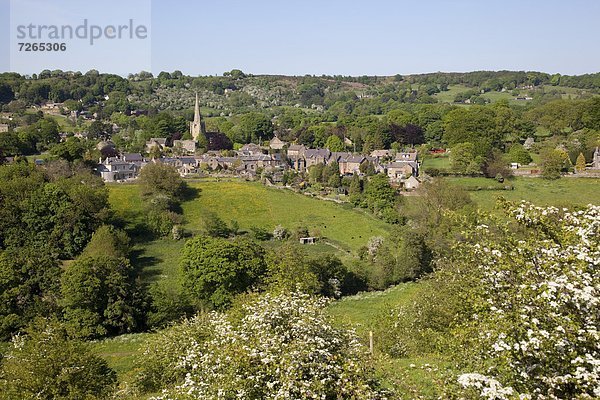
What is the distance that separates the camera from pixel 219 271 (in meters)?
32.7

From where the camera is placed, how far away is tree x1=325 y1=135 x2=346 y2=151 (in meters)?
91.9

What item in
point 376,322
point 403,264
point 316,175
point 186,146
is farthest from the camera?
point 186,146

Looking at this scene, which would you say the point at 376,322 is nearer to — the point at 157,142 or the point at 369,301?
the point at 369,301

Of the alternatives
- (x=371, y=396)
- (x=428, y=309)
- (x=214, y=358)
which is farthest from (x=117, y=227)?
(x=371, y=396)

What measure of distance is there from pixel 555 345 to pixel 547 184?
6062 centimetres

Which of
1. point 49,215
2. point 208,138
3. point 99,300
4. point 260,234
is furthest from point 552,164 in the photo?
point 208,138

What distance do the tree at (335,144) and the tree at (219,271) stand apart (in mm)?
59146

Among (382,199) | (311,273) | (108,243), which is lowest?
(108,243)

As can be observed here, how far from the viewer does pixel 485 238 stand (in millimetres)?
11195

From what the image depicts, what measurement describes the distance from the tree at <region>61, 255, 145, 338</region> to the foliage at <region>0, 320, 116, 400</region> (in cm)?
1197

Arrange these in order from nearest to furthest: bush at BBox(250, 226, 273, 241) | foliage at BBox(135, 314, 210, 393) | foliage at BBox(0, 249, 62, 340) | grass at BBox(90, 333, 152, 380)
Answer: foliage at BBox(135, 314, 210, 393) < grass at BBox(90, 333, 152, 380) < foliage at BBox(0, 249, 62, 340) < bush at BBox(250, 226, 273, 241)

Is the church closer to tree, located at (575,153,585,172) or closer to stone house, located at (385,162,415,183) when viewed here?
stone house, located at (385,162,415,183)

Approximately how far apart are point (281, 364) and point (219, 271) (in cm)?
2250

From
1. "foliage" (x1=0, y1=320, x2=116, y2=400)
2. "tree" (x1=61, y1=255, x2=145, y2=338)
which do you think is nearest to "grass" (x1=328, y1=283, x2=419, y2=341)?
"tree" (x1=61, y1=255, x2=145, y2=338)
